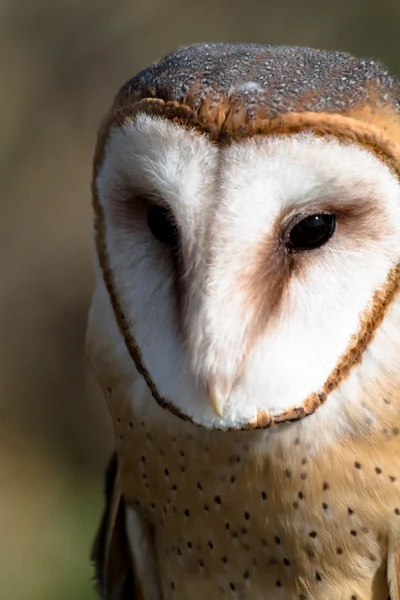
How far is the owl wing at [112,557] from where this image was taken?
4.83 ft

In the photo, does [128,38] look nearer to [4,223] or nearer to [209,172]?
[4,223]

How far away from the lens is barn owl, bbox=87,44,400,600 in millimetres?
926

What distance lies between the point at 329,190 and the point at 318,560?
0.50 m

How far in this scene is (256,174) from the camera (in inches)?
35.9

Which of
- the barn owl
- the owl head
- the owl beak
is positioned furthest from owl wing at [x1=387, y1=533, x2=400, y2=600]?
the owl beak

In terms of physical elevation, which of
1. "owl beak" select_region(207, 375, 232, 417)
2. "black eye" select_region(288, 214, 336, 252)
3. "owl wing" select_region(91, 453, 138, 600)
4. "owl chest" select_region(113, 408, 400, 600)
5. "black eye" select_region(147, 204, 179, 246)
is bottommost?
"owl wing" select_region(91, 453, 138, 600)

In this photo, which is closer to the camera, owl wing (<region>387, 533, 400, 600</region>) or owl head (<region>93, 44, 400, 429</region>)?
owl head (<region>93, 44, 400, 429</region>)

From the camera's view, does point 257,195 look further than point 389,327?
No

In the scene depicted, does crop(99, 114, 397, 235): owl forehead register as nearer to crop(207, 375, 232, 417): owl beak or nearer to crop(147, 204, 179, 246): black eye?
crop(147, 204, 179, 246): black eye

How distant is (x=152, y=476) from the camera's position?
128 cm

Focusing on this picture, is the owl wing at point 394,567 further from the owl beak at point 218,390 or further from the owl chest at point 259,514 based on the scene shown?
the owl beak at point 218,390

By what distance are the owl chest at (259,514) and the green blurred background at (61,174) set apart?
2233mm

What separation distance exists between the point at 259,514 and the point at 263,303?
348 millimetres

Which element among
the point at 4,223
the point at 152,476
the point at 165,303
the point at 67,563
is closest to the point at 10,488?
the point at 67,563
